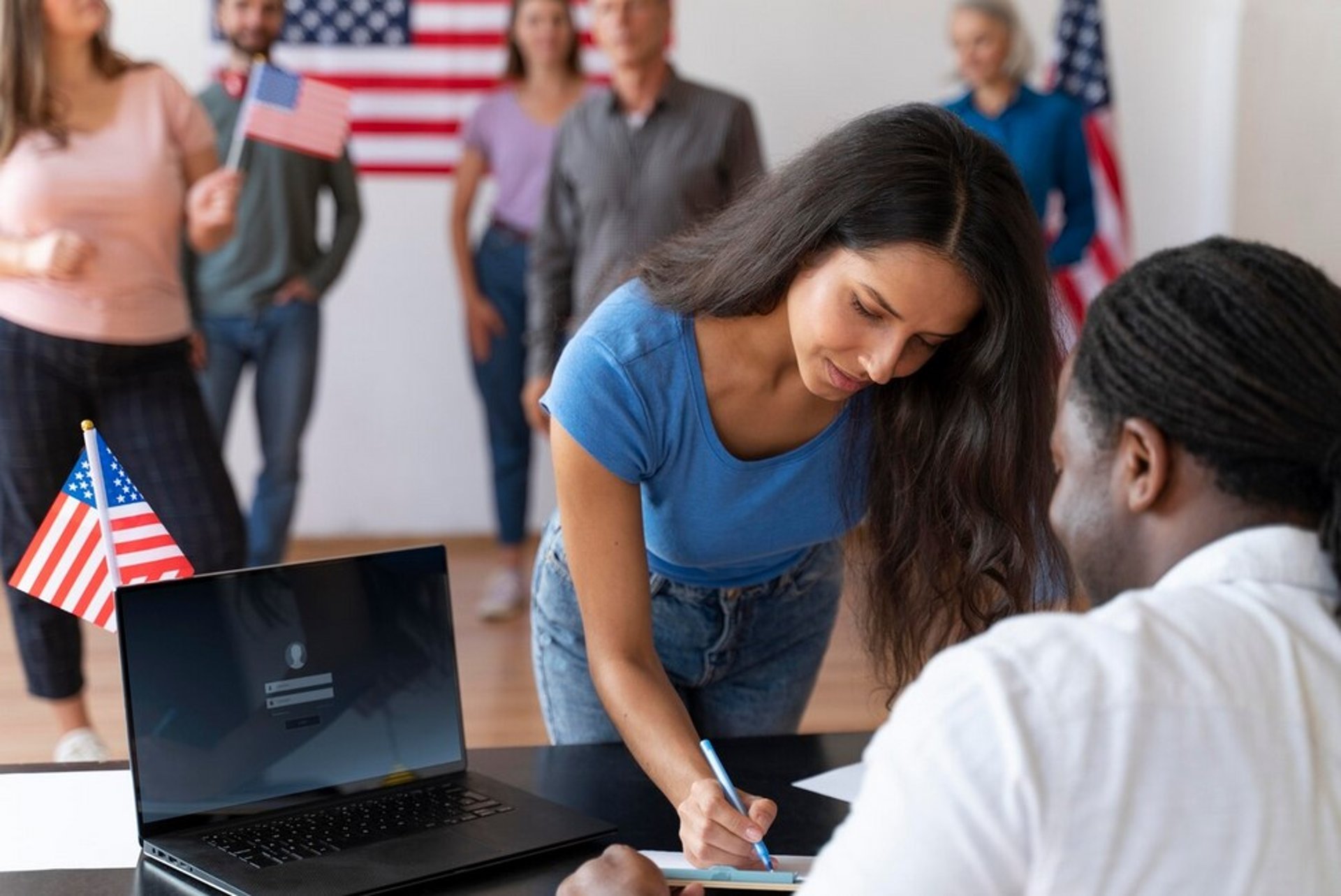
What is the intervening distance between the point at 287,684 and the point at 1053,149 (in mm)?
3409

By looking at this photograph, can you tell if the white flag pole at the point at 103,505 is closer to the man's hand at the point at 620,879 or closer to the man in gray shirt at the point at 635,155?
the man's hand at the point at 620,879

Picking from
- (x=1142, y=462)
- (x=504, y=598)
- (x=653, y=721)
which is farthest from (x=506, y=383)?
(x=1142, y=462)

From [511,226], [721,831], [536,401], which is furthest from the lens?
[511,226]

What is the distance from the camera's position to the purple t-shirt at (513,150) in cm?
456

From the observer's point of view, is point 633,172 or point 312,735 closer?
point 312,735

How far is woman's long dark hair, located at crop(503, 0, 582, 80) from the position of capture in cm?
Answer: 448

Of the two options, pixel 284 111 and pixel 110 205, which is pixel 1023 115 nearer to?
pixel 284 111

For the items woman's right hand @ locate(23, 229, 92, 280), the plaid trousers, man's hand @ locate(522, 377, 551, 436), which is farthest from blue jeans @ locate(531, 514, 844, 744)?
man's hand @ locate(522, 377, 551, 436)

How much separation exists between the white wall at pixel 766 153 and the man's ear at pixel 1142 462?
4.30m

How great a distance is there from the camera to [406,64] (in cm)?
525

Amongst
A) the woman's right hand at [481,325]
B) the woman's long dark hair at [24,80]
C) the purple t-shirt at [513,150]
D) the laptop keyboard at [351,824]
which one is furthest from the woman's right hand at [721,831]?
the woman's right hand at [481,325]

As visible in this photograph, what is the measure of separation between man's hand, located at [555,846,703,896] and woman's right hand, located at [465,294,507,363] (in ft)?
11.7

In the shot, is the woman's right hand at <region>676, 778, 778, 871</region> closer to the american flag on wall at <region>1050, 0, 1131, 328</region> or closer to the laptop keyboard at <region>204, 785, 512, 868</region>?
the laptop keyboard at <region>204, 785, 512, 868</region>

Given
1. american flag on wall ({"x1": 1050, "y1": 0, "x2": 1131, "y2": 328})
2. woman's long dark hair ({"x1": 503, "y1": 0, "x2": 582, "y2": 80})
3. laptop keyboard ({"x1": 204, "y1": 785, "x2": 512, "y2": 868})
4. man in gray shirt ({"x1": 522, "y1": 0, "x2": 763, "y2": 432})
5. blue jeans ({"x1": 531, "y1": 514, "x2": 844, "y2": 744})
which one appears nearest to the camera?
laptop keyboard ({"x1": 204, "y1": 785, "x2": 512, "y2": 868})
